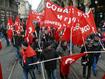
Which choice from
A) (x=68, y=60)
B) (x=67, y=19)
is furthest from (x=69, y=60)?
(x=67, y=19)

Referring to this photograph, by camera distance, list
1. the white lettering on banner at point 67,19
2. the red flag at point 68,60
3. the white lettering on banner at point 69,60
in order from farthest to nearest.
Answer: the white lettering on banner at point 67,19, the white lettering on banner at point 69,60, the red flag at point 68,60

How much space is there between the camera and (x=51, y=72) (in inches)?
537

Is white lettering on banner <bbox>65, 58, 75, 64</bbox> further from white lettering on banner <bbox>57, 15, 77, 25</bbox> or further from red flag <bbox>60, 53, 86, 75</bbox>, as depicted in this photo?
white lettering on banner <bbox>57, 15, 77, 25</bbox>

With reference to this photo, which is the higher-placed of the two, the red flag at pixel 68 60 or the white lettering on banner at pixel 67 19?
the white lettering on banner at pixel 67 19

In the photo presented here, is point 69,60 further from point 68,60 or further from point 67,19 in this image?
point 67,19

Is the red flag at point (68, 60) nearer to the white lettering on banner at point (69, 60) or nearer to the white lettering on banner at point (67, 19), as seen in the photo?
the white lettering on banner at point (69, 60)

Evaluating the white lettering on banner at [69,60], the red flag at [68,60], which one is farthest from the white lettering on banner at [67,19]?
the white lettering on banner at [69,60]

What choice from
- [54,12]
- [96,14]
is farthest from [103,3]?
[54,12]

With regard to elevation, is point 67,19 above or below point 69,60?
above

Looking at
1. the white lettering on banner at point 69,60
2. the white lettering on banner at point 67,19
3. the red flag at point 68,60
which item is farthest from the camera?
the white lettering on banner at point 67,19

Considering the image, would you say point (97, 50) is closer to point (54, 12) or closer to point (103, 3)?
point (54, 12)

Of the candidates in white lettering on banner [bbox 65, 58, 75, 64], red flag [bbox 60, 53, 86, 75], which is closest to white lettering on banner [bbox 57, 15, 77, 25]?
red flag [bbox 60, 53, 86, 75]

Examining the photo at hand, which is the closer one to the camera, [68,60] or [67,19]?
[68,60]

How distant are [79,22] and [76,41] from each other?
3.52 ft
